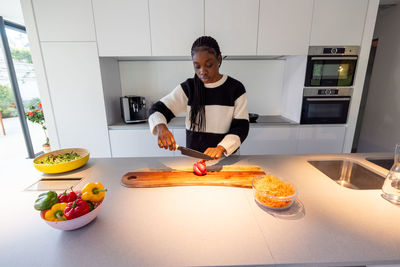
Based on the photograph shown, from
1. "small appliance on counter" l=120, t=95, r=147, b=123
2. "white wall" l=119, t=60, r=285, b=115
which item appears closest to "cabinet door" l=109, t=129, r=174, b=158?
"small appliance on counter" l=120, t=95, r=147, b=123

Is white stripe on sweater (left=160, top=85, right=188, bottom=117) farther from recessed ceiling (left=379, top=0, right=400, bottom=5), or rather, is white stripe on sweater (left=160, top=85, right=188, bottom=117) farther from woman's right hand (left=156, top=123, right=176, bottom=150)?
recessed ceiling (left=379, top=0, right=400, bottom=5)

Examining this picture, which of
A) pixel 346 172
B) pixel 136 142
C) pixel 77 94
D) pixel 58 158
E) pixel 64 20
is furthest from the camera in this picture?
pixel 136 142

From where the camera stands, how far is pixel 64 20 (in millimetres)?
1952

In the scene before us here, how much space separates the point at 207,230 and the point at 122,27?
6.69 ft

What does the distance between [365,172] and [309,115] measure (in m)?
1.18

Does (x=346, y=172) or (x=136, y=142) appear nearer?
Result: (x=346, y=172)

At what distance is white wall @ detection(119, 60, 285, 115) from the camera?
2527 mm

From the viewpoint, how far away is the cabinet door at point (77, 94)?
6.63ft

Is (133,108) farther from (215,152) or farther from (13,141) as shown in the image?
(13,141)

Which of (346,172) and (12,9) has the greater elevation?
(12,9)

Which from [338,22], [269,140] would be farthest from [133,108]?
[338,22]

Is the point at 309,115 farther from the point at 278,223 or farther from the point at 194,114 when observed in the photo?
the point at 278,223

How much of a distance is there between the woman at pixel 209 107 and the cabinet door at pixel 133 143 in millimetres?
946

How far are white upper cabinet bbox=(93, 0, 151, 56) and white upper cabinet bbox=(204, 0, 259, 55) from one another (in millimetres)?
612
